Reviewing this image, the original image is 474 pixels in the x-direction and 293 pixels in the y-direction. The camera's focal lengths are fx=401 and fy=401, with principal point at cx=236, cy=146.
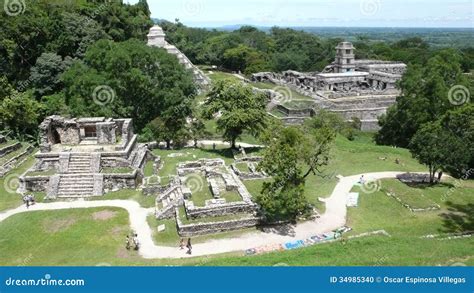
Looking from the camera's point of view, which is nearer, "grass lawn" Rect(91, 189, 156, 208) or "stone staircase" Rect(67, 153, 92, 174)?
"grass lawn" Rect(91, 189, 156, 208)

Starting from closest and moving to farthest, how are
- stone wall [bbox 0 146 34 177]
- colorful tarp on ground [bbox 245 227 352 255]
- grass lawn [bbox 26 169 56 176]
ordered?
colorful tarp on ground [bbox 245 227 352 255], grass lawn [bbox 26 169 56 176], stone wall [bbox 0 146 34 177]

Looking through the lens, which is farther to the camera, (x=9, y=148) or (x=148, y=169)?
(x=9, y=148)

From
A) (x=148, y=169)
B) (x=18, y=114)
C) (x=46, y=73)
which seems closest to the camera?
(x=148, y=169)

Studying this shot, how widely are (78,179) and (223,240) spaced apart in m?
11.6

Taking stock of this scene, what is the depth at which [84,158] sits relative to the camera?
89.0 ft

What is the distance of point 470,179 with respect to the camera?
31.1 metres

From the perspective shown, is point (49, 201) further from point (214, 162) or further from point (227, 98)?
point (227, 98)

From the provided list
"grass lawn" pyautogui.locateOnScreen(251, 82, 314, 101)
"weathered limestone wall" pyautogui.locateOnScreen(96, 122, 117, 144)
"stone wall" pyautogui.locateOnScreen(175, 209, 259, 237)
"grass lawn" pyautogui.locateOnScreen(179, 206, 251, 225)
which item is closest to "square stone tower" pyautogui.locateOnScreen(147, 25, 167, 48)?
"grass lawn" pyautogui.locateOnScreen(251, 82, 314, 101)

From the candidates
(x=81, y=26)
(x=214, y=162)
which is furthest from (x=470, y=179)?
(x=81, y=26)

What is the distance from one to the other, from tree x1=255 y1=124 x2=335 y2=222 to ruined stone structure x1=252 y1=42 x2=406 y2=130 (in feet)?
95.1

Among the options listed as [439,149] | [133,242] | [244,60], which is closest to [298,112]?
[439,149]

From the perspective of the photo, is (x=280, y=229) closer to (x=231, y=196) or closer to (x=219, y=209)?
(x=219, y=209)

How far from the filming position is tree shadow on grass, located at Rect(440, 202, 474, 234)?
2158 centimetres

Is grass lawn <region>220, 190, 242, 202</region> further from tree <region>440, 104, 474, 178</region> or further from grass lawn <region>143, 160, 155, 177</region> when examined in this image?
tree <region>440, 104, 474, 178</region>
